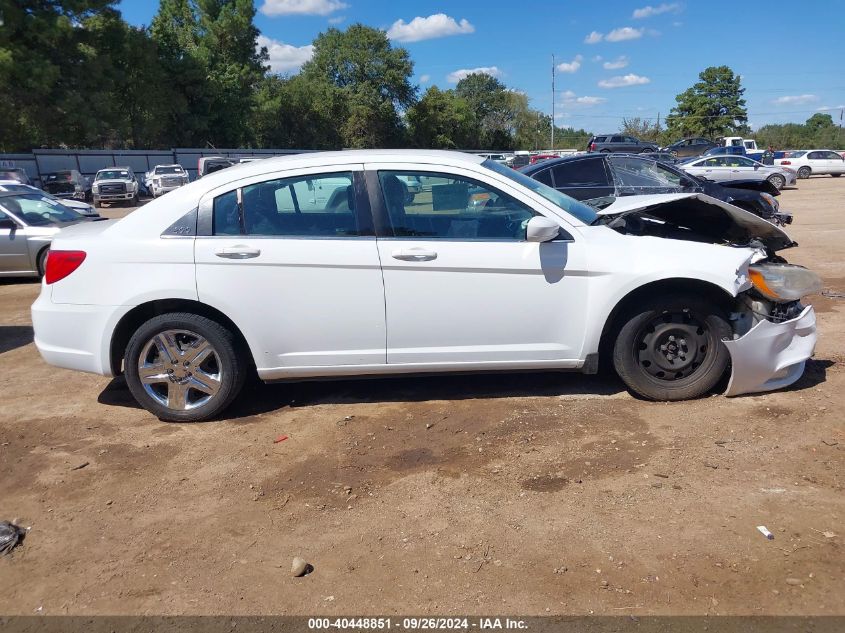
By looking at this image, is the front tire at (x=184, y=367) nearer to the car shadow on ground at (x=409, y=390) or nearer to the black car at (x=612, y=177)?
the car shadow on ground at (x=409, y=390)

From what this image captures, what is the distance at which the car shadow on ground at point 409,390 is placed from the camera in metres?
4.86

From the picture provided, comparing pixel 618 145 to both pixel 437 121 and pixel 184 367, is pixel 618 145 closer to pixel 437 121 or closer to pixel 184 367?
pixel 184 367

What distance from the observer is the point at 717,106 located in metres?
72.2

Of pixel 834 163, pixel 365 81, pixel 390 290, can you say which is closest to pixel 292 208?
pixel 390 290

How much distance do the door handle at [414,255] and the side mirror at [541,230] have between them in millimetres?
616

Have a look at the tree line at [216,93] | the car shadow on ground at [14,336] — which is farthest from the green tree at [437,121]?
the car shadow on ground at [14,336]

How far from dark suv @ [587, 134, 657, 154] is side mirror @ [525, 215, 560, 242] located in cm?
2857

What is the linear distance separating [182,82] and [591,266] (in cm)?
5188

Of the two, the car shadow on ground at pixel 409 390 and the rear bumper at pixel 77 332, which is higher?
the rear bumper at pixel 77 332

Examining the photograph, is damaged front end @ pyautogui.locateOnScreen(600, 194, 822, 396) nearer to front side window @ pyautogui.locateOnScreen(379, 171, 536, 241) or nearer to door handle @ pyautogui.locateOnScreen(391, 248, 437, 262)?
front side window @ pyautogui.locateOnScreen(379, 171, 536, 241)

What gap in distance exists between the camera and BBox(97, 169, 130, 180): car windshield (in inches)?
1239

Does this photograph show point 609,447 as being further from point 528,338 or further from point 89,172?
point 89,172

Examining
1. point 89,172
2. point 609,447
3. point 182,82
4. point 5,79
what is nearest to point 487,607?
point 609,447

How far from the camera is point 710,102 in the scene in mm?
71875
